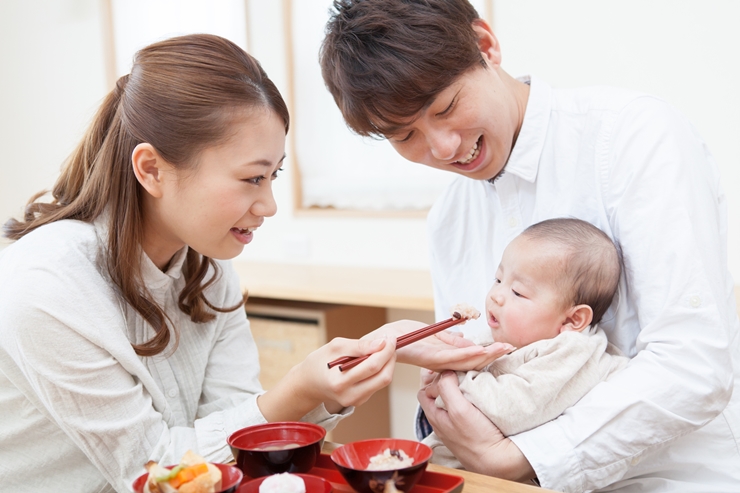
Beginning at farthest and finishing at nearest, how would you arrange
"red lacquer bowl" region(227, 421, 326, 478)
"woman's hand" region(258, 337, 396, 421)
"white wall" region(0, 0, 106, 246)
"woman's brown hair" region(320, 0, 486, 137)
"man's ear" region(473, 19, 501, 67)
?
"white wall" region(0, 0, 106, 246)
"man's ear" region(473, 19, 501, 67)
"woman's brown hair" region(320, 0, 486, 137)
"woman's hand" region(258, 337, 396, 421)
"red lacquer bowl" region(227, 421, 326, 478)

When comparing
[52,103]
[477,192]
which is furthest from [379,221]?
[52,103]

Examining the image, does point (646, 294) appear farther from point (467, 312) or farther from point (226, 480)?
point (226, 480)

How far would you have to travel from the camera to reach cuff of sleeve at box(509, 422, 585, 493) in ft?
3.98

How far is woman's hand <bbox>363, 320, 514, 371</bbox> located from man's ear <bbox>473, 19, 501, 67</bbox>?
0.59m

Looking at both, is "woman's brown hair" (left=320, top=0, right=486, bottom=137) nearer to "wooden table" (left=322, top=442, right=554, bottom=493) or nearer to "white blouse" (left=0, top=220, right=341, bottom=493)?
"white blouse" (left=0, top=220, right=341, bottom=493)

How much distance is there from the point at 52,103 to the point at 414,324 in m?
4.06

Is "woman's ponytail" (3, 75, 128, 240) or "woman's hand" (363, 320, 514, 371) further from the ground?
"woman's ponytail" (3, 75, 128, 240)

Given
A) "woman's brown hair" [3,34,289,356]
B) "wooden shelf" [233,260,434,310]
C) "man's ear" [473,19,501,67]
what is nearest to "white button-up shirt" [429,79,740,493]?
"man's ear" [473,19,501,67]

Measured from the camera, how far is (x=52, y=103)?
15.2ft

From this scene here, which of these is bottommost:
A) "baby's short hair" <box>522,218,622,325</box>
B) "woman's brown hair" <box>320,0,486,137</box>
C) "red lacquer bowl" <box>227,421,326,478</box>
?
"red lacquer bowl" <box>227,421,326,478</box>

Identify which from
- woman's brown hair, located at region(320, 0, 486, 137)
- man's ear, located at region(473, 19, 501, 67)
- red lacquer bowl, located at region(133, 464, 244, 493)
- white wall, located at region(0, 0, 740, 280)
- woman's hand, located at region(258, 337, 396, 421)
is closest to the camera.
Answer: red lacquer bowl, located at region(133, 464, 244, 493)

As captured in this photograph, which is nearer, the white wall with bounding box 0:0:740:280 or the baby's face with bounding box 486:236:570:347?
the baby's face with bounding box 486:236:570:347

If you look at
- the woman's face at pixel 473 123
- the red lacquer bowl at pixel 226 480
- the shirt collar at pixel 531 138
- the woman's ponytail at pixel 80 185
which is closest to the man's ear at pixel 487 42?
the woman's face at pixel 473 123

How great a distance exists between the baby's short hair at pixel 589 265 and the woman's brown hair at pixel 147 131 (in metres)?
0.66
